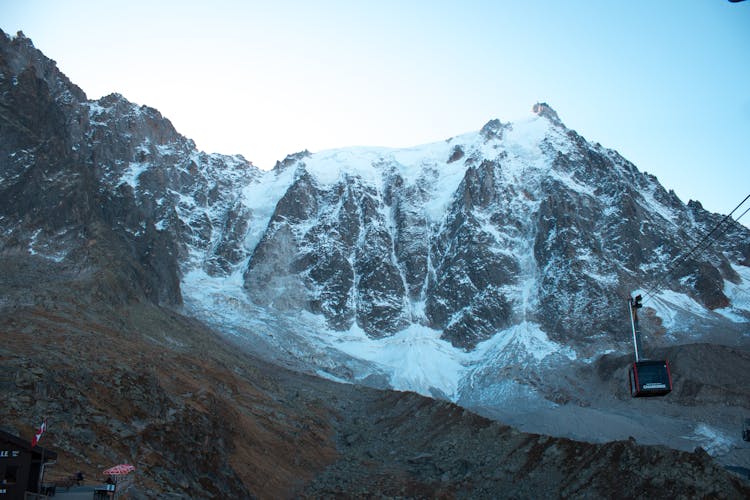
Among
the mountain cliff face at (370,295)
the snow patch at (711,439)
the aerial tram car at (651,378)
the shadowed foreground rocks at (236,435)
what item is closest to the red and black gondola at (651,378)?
the aerial tram car at (651,378)

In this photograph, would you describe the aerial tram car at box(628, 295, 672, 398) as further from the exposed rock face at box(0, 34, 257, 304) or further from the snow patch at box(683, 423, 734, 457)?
the exposed rock face at box(0, 34, 257, 304)

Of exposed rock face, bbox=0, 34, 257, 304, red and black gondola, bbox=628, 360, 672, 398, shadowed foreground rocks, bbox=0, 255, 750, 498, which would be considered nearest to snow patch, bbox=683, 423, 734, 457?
shadowed foreground rocks, bbox=0, 255, 750, 498

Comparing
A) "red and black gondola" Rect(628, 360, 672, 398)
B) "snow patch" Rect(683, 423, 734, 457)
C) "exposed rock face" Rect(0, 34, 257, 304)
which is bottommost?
"snow patch" Rect(683, 423, 734, 457)

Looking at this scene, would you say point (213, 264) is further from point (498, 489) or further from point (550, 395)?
point (498, 489)

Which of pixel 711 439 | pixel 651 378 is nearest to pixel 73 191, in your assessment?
pixel 651 378

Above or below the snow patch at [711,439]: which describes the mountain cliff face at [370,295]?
above

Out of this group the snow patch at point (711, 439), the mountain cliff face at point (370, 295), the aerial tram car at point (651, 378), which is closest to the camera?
the aerial tram car at point (651, 378)

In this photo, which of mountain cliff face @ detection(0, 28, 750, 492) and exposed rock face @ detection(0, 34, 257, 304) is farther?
mountain cliff face @ detection(0, 28, 750, 492)

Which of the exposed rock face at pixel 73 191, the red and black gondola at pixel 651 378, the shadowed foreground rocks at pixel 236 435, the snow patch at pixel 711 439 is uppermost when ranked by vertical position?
the exposed rock face at pixel 73 191

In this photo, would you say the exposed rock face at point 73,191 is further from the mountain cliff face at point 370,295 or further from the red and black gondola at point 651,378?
the red and black gondola at point 651,378

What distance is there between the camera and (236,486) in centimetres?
4509

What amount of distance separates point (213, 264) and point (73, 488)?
172699mm

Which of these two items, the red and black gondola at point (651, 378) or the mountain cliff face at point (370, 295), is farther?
the mountain cliff face at point (370, 295)

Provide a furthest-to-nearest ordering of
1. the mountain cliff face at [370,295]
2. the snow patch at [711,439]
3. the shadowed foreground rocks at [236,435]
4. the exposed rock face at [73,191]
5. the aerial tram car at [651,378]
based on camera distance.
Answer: the mountain cliff face at [370,295]
the exposed rock face at [73,191]
the snow patch at [711,439]
the shadowed foreground rocks at [236,435]
the aerial tram car at [651,378]
